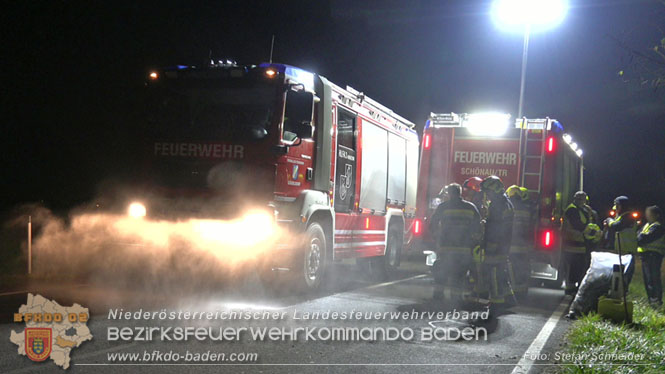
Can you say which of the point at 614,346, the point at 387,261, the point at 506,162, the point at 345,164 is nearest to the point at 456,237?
the point at 614,346

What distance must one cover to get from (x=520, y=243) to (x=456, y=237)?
217cm

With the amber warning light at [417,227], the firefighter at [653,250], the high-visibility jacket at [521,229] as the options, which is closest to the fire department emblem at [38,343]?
the high-visibility jacket at [521,229]

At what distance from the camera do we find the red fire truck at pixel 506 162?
1198 cm

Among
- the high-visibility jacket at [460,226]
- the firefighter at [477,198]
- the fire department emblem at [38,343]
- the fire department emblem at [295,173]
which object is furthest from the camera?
the firefighter at [477,198]

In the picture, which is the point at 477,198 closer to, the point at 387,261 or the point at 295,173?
the point at 295,173

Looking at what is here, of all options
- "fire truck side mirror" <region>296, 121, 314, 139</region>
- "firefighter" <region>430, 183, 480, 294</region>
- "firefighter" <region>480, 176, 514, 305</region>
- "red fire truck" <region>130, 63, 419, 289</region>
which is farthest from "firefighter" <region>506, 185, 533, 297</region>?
"fire truck side mirror" <region>296, 121, 314, 139</region>

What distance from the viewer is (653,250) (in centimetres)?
1059

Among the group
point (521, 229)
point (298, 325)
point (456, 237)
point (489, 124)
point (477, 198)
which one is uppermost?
point (489, 124)

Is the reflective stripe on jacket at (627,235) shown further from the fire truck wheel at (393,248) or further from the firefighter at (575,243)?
the fire truck wheel at (393,248)

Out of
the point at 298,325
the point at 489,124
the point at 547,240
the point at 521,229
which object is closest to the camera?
the point at 298,325

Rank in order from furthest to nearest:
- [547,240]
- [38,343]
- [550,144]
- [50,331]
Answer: [550,144], [547,240], [50,331], [38,343]

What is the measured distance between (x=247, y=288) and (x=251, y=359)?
4370 millimetres

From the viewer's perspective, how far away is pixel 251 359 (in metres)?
5.59

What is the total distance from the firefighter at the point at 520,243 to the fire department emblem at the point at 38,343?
6.92 m
